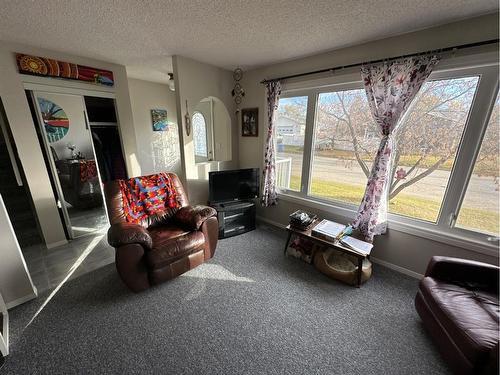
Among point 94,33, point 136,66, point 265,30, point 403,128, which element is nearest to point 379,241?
point 403,128

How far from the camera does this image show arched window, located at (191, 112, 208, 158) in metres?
3.63

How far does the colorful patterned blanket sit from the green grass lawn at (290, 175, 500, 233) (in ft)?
5.62

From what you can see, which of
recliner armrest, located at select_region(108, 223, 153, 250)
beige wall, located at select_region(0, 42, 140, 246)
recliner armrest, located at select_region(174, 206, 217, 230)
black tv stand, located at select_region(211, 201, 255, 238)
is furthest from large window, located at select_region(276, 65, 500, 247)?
beige wall, located at select_region(0, 42, 140, 246)

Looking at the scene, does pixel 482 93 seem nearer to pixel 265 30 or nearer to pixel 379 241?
pixel 379 241

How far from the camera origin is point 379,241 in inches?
86.7

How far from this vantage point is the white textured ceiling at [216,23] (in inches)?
55.9

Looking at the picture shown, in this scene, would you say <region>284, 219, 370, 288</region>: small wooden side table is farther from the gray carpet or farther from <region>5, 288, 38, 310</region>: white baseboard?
<region>5, 288, 38, 310</region>: white baseboard

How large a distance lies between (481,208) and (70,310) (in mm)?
3542

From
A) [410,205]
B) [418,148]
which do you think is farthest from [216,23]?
[410,205]

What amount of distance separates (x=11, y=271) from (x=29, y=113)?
1675mm

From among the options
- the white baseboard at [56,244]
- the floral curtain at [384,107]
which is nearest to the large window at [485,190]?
the floral curtain at [384,107]

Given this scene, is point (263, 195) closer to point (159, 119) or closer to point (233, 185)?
point (233, 185)

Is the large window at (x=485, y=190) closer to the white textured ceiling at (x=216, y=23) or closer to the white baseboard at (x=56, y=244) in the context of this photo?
the white textured ceiling at (x=216, y=23)

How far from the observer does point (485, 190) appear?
1.67m
